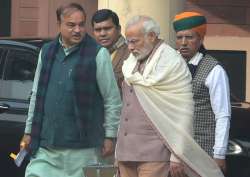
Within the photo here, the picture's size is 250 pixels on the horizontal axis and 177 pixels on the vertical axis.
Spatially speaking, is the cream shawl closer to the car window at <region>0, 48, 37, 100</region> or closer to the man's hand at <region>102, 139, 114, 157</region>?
the man's hand at <region>102, 139, 114, 157</region>

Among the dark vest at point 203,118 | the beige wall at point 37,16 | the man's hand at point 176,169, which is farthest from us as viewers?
the beige wall at point 37,16

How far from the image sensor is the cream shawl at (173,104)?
16.7 ft

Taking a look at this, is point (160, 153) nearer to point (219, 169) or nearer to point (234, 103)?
point (219, 169)

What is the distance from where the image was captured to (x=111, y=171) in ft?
18.4

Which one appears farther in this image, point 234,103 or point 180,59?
point 234,103

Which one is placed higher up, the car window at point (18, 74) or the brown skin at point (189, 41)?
the brown skin at point (189, 41)

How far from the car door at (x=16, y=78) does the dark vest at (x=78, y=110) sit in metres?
1.79

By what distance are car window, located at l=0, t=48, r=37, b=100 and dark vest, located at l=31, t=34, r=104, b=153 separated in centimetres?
193

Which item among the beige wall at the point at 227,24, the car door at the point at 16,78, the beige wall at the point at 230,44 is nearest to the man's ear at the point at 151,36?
the car door at the point at 16,78

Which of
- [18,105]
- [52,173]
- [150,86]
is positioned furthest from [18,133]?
[150,86]

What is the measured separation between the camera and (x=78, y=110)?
18.4 ft

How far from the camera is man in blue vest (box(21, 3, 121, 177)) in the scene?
5621 mm

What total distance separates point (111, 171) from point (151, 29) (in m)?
1.02

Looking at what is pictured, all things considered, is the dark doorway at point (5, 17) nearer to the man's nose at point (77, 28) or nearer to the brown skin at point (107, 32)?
the brown skin at point (107, 32)
